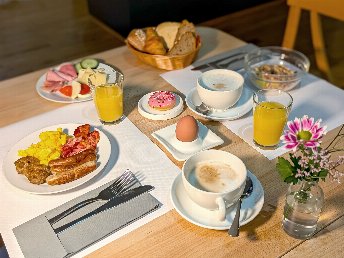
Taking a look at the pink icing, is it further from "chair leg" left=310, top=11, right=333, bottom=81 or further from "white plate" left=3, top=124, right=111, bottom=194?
"chair leg" left=310, top=11, right=333, bottom=81

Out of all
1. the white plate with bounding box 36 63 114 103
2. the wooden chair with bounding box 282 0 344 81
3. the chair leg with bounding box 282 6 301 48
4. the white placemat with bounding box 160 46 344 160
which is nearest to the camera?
the white placemat with bounding box 160 46 344 160

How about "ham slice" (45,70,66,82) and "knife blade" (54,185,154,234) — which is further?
"ham slice" (45,70,66,82)

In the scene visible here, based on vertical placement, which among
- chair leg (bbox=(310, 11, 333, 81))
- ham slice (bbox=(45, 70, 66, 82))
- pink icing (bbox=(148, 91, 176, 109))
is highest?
pink icing (bbox=(148, 91, 176, 109))

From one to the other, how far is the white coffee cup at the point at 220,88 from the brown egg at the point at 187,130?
134 mm

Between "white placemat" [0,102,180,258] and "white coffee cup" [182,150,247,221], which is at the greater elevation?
"white coffee cup" [182,150,247,221]

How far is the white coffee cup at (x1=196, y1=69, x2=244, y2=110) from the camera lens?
115 cm

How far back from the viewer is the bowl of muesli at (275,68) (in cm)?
131

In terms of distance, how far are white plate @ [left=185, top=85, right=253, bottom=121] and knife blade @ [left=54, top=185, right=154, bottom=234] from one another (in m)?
0.32

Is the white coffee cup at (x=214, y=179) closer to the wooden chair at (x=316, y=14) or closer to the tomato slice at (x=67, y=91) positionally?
the tomato slice at (x=67, y=91)

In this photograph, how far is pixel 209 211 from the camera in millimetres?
867

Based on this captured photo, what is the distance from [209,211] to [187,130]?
9.8 inches

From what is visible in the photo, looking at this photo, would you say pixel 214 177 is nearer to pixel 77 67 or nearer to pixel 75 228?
pixel 75 228

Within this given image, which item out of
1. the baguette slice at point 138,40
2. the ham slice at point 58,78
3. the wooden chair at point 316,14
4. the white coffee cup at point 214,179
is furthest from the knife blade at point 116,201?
the wooden chair at point 316,14

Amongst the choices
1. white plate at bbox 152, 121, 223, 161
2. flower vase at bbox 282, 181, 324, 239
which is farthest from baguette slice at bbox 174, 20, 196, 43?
flower vase at bbox 282, 181, 324, 239
